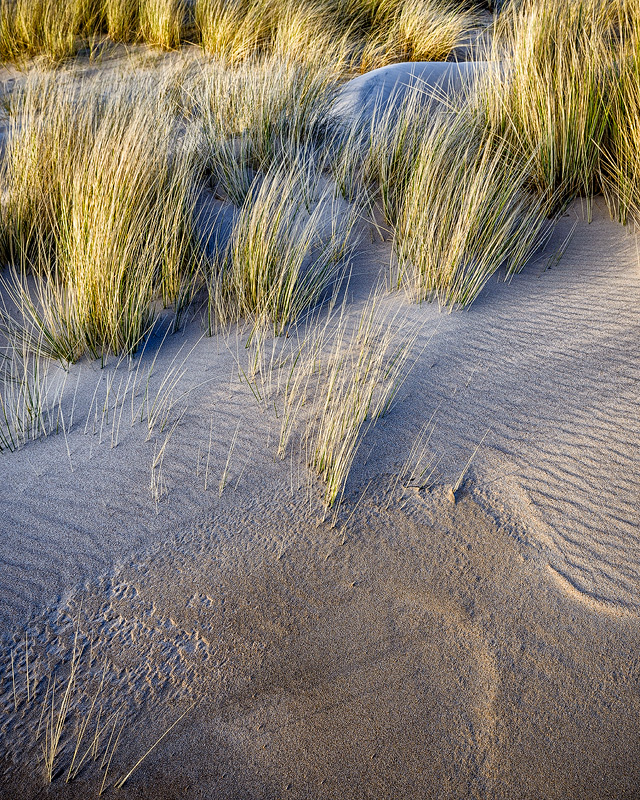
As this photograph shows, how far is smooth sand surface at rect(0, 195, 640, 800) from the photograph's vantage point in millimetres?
1572

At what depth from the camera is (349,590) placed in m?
1.97

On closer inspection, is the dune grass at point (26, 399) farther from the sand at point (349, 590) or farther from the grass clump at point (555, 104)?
the grass clump at point (555, 104)

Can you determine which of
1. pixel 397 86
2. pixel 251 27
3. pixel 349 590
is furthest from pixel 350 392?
pixel 251 27

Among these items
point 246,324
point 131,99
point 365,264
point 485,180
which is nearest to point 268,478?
point 246,324

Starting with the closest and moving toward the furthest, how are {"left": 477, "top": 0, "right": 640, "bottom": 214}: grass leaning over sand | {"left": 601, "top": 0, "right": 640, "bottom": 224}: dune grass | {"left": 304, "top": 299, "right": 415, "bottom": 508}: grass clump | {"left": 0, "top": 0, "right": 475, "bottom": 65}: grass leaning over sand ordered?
1. {"left": 304, "top": 299, "right": 415, "bottom": 508}: grass clump
2. {"left": 601, "top": 0, "right": 640, "bottom": 224}: dune grass
3. {"left": 477, "top": 0, "right": 640, "bottom": 214}: grass leaning over sand
4. {"left": 0, "top": 0, "right": 475, "bottom": 65}: grass leaning over sand

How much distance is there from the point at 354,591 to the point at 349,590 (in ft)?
0.06

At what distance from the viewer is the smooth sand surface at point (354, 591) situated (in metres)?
1.57

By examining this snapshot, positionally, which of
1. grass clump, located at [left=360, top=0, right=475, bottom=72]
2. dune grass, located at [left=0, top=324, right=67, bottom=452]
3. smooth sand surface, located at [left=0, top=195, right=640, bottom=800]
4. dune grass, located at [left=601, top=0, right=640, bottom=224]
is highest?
grass clump, located at [left=360, top=0, right=475, bottom=72]

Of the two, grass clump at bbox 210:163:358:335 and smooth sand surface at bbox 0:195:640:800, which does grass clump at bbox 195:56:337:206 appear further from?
smooth sand surface at bbox 0:195:640:800

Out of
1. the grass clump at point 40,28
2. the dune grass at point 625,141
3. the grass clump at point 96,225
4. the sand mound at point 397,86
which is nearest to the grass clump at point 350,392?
the grass clump at point 96,225

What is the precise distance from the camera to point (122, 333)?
309cm

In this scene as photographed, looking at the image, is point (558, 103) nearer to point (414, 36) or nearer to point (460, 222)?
point (460, 222)

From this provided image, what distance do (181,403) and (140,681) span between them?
1.30 metres

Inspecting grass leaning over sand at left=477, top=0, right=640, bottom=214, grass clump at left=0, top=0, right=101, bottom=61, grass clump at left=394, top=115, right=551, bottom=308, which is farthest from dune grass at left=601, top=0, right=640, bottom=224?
grass clump at left=0, top=0, right=101, bottom=61
